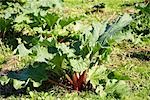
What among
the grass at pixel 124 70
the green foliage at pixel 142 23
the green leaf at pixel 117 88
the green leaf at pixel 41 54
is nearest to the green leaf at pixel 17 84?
the grass at pixel 124 70

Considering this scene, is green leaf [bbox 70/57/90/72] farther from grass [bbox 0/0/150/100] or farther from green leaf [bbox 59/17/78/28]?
green leaf [bbox 59/17/78/28]

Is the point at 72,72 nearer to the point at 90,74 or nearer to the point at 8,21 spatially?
the point at 90,74

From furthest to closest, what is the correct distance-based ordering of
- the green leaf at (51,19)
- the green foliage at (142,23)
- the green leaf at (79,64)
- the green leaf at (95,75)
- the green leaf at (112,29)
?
the green foliage at (142,23) → the green leaf at (51,19) → the green leaf at (112,29) → the green leaf at (95,75) → the green leaf at (79,64)

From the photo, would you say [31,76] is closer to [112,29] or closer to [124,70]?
[112,29]

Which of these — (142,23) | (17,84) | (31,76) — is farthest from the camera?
Answer: (142,23)

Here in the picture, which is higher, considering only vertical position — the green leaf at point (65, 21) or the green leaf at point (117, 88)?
the green leaf at point (65, 21)

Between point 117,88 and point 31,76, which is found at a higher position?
point 31,76

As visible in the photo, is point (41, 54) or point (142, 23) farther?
A: point (142, 23)

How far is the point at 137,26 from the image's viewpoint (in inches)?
295

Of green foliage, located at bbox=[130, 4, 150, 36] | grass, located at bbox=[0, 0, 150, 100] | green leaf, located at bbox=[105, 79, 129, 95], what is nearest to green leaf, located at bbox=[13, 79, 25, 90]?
grass, located at bbox=[0, 0, 150, 100]

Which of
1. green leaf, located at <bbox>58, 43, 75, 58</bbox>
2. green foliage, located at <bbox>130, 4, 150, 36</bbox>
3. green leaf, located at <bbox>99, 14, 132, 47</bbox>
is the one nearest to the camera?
green leaf, located at <bbox>58, 43, 75, 58</bbox>

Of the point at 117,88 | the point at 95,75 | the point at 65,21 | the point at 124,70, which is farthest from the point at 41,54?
the point at 65,21

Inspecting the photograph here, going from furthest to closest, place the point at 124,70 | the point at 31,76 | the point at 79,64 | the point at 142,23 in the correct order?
1. the point at 142,23
2. the point at 124,70
3. the point at 31,76
4. the point at 79,64

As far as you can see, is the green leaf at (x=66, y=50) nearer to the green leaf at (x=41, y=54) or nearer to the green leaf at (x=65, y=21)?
the green leaf at (x=41, y=54)
